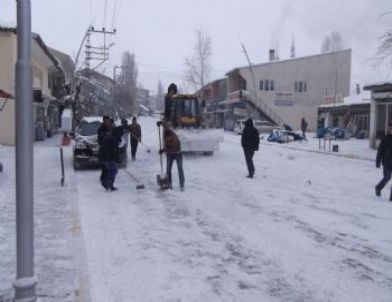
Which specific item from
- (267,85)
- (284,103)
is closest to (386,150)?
(284,103)

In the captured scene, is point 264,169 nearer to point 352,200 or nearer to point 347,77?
point 352,200

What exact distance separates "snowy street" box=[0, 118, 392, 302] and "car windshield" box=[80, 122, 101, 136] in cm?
373

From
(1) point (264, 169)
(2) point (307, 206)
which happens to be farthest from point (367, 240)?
(1) point (264, 169)

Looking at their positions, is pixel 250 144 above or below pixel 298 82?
below

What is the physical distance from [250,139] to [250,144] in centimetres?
16

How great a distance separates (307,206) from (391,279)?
4405 millimetres

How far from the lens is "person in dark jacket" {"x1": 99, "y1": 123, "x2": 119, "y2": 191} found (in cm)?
1184

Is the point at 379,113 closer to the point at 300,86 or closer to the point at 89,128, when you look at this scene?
the point at 89,128

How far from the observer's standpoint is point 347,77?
175 feet

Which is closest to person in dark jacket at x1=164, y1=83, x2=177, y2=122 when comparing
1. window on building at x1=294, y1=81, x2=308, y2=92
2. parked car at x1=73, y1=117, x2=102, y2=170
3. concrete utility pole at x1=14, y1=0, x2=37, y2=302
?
parked car at x1=73, y1=117, x2=102, y2=170

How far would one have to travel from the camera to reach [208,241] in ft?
23.9

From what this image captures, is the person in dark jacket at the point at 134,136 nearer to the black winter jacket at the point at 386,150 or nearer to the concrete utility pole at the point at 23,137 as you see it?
the black winter jacket at the point at 386,150

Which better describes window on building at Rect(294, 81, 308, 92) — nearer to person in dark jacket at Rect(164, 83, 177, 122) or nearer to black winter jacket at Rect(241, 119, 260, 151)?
person in dark jacket at Rect(164, 83, 177, 122)

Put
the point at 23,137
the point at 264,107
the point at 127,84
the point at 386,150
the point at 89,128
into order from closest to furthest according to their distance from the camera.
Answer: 1. the point at 23,137
2. the point at 386,150
3. the point at 89,128
4. the point at 264,107
5. the point at 127,84
